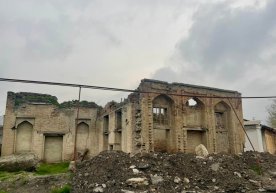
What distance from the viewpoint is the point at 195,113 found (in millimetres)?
21766

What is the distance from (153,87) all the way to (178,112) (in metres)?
2.45

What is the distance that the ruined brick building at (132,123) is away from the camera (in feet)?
63.7

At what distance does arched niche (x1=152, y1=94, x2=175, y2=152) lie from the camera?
65.1 feet

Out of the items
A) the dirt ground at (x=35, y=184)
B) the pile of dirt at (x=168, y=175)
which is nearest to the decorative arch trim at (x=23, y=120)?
the dirt ground at (x=35, y=184)

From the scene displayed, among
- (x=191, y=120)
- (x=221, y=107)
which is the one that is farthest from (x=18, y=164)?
(x=221, y=107)

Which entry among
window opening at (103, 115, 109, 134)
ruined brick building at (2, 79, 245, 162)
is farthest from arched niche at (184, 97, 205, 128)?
window opening at (103, 115, 109, 134)

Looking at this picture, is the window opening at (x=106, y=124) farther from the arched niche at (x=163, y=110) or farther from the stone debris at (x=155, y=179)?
the stone debris at (x=155, y=179)

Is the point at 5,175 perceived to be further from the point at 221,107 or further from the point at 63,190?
the point at 221,107

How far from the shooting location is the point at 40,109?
23859mm

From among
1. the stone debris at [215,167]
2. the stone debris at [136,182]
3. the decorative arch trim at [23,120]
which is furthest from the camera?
the decorative arch trim at [23,120]

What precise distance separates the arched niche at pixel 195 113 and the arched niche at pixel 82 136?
28.9 feet

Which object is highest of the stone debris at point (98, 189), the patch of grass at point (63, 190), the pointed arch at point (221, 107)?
the pointed arch at point (221, 107)

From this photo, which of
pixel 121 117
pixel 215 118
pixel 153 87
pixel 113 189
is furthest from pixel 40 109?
pixel 113 189

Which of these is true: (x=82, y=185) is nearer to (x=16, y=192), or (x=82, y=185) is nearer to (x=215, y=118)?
(x=16, y=192)
